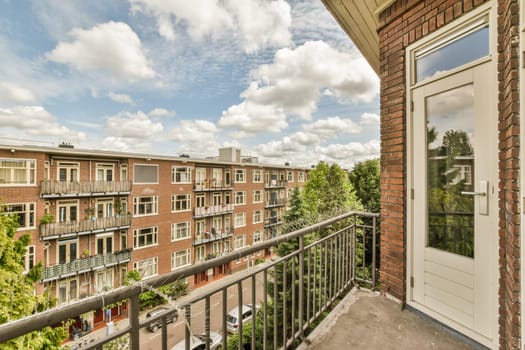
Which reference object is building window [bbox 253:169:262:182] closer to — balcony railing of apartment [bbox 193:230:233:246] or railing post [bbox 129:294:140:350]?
balcony railing of apartment [bbox 193:230:233:246]

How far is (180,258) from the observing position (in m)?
12.9

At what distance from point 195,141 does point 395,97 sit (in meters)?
20.8

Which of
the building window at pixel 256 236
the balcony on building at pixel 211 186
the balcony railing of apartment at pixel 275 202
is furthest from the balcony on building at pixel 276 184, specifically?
the balcony on building at pixel 211 186

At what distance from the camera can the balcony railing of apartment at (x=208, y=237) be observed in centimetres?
1368

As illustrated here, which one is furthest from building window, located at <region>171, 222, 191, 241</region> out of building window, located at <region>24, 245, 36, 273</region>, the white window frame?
building window, located at <region>24, 245, 36, 273</region>

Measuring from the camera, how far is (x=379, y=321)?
2.14m

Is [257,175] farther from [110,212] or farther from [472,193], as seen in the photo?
[472,193]

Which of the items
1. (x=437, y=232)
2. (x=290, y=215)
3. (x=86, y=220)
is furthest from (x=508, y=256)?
(x=86, y=220)

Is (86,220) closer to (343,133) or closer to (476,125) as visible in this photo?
(476,125)

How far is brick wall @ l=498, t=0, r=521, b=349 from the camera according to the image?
1.33 m

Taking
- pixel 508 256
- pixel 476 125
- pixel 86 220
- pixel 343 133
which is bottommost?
pixel 86 220

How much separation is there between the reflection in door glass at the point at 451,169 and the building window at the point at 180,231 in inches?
487

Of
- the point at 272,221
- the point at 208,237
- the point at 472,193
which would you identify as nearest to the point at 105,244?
the point at 208,237

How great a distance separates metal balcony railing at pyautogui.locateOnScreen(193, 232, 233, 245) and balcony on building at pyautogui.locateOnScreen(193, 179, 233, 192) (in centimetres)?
271
